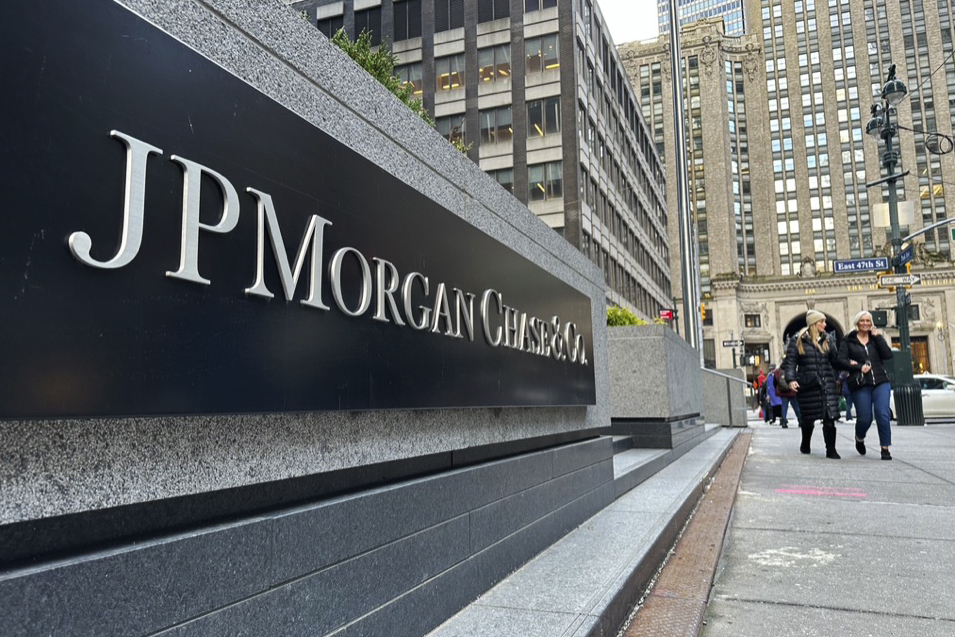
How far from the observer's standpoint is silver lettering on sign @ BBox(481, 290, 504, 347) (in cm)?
329

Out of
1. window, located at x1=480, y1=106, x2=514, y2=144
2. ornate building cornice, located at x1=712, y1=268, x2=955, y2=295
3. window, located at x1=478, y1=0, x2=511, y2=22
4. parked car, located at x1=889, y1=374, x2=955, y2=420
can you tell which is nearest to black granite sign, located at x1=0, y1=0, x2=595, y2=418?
parked car, located at x1=889, y1=374, x2=955, y2=420

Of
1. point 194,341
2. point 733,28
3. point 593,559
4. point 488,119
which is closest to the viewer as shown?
point 194,341

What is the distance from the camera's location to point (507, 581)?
3.25 m

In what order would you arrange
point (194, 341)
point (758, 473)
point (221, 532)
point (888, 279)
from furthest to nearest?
point (888, 279) < point (758, 473) < point (221, 532) < point (194, 341)

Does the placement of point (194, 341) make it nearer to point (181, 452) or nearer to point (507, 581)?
point (181, 452)

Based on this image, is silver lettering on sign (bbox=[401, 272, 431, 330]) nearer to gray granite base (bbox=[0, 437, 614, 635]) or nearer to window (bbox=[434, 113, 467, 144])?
gray granite base (bbox=[0, 437, 614, 635])

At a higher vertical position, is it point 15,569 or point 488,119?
point 488,119

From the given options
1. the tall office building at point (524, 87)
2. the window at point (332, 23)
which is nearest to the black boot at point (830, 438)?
the tall office building at point (524, 87)

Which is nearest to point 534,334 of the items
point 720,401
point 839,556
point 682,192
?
point 839,556

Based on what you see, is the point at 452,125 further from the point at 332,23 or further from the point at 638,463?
the point at 638,463

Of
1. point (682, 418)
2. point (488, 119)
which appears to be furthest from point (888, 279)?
point (488, 119)

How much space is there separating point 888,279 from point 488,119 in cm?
2677

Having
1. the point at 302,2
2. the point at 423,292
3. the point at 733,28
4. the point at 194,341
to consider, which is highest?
the point at 733,28

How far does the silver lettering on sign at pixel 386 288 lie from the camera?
2.40 m
